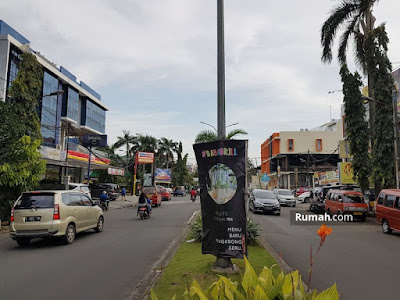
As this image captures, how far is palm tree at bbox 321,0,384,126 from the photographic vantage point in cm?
2208

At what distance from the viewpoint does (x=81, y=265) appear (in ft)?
27.6

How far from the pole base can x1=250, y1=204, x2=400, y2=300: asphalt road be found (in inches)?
61.2

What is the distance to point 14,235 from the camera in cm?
1084

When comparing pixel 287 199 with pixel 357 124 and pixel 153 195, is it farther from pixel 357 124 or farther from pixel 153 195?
pixel 153 195

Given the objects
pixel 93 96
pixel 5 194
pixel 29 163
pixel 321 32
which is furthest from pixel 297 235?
pixel 93 96

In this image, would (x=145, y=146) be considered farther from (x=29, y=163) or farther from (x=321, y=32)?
(x=29, y=163)

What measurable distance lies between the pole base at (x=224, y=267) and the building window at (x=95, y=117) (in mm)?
54768

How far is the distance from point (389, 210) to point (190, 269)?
1102 centimetres

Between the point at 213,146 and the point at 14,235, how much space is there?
7.76 m

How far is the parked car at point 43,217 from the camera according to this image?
35.4 ft

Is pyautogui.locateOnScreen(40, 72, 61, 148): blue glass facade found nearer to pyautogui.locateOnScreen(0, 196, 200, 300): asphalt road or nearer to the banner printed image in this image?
pyautogui.locateOnScreen(0, 196, 200, 300): asphalt road

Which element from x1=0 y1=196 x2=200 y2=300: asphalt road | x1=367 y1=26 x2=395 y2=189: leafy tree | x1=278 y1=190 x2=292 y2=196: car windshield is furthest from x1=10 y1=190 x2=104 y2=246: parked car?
x1=278 y1=190 x2=292 y2=196: car windshield

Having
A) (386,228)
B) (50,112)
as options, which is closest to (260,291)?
(386,228)

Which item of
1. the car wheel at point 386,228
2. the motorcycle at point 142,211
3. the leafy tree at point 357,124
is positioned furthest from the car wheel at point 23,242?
the leafy tree at point 357,124
